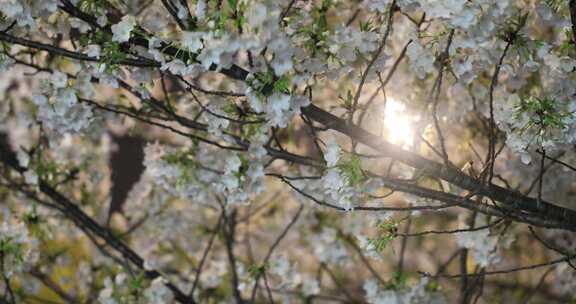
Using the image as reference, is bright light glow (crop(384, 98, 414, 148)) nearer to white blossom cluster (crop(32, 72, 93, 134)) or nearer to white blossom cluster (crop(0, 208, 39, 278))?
white blossom cluster (crop(32, 72, 93, 134))

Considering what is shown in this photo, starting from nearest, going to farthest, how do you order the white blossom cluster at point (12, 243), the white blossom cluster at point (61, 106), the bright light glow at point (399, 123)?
the white blossom cluster at point (61, 106)
the bright light glow at point (399, 123)
the white blossom cluster at point (12, 243)

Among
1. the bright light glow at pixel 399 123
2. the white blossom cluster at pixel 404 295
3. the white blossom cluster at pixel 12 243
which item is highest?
the bright light glow at pixel 399 123

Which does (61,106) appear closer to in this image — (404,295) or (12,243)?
(12,243)

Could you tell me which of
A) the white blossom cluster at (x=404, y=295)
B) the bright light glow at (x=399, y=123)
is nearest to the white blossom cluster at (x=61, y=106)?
the bright light glow at (x=399, y=123)

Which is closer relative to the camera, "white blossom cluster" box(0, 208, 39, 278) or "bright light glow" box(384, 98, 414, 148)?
"bright light glow" box(384, 98, 414, 148)

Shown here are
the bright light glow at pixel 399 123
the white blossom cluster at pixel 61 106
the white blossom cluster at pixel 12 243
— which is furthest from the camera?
the white blossom cluster at pixel 12 243

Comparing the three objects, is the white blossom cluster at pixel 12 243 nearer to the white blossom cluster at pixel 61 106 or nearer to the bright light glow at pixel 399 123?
the white blossom cluster at pixel 61 106

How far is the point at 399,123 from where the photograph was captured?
10.2ft

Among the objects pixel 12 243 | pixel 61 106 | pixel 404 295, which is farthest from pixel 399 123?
pixel 12 243

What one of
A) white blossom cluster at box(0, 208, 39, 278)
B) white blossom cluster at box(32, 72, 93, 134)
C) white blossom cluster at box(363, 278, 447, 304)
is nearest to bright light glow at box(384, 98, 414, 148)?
white blossom cluster at box(363, 278, 447, 304)

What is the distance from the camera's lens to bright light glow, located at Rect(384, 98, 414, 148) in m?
3.07

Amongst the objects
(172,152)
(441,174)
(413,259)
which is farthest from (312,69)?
(413,259)

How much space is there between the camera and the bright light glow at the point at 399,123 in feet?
10.1

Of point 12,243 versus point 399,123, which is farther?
point 12,243
